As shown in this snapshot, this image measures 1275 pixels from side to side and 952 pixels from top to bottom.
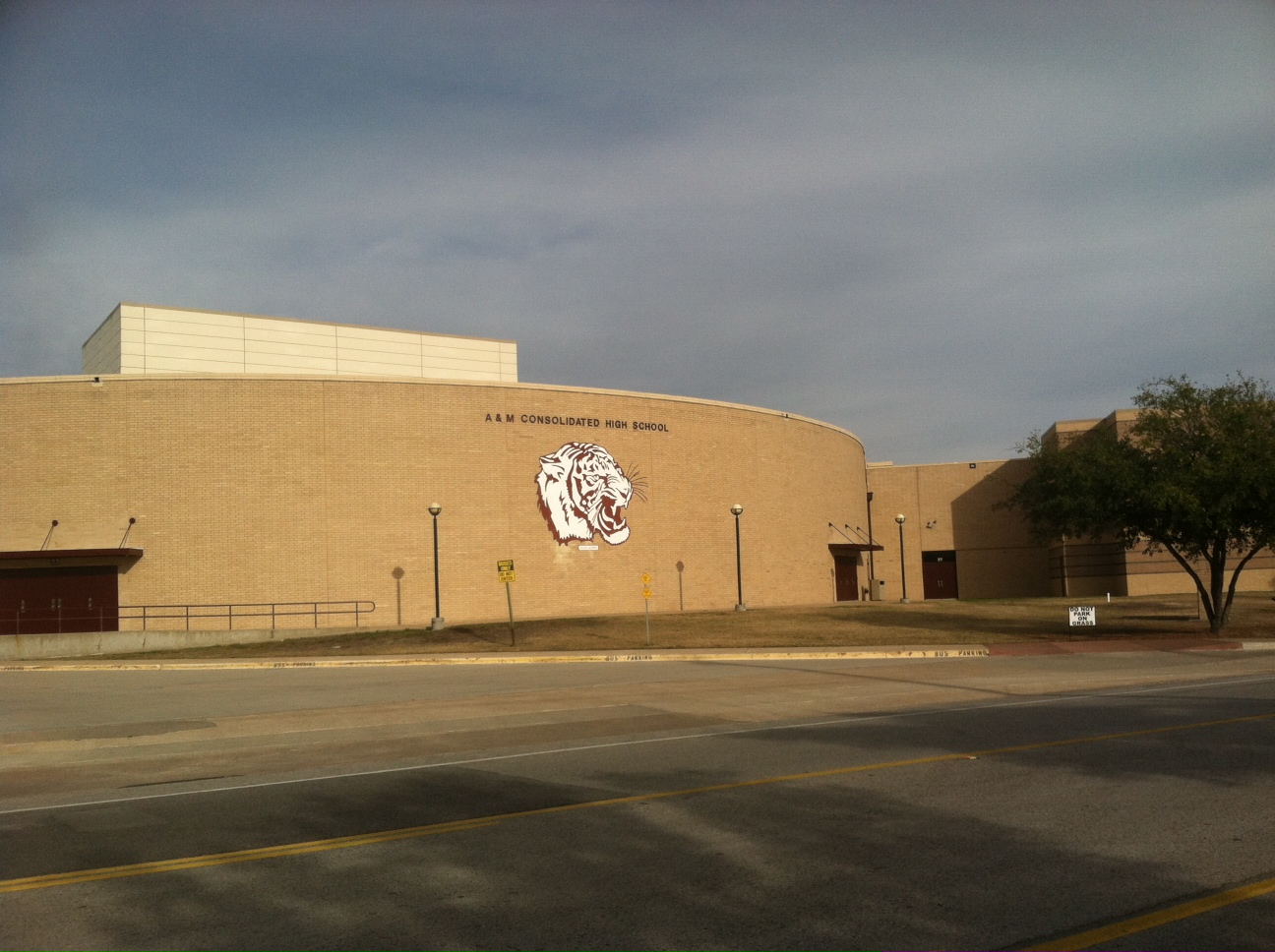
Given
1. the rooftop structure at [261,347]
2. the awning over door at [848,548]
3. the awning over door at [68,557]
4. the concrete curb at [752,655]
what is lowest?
the concrete curb at [752,655]

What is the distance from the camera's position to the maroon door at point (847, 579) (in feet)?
189

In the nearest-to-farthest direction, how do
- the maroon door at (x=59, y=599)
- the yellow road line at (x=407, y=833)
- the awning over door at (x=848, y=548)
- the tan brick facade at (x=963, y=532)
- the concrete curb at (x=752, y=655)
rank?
1. the yellow road line at (x=407, y=833)
2. the concrete curb at (x=752, y=655)
3. the maroon door at (x=59, y=599)
4. the awning over door at (x=848, y=548)
5. the tan brick facade at (x=963, y=532)

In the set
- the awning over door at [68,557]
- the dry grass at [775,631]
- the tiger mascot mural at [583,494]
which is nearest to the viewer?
the dry grass at [775,631]

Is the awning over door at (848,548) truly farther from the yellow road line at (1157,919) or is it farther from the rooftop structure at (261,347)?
the yellow road line at (1157,919)

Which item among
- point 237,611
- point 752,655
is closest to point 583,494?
point 237,611

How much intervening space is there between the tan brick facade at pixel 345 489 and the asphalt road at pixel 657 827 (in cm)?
2218

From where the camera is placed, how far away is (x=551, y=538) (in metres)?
43.5

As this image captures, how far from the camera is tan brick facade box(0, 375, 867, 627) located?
38.4 m

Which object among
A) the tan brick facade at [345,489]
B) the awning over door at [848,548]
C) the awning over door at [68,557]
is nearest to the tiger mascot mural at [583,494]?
the tan brick facade at [345,489]

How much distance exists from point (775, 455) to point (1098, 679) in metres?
30.8

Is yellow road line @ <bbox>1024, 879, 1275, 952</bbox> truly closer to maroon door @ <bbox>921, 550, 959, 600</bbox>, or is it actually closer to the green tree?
the green tree

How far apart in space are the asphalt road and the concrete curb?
9.95m

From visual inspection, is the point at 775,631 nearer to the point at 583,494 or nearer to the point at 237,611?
the point at 583,494

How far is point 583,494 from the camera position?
145 feet
